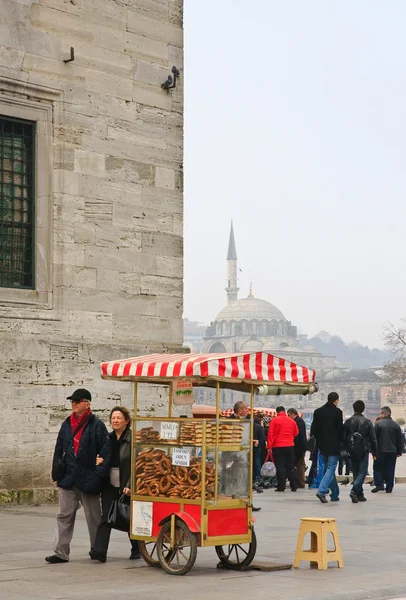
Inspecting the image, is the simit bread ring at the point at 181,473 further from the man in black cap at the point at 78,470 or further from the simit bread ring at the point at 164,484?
the man in black cap at the point at 78,470

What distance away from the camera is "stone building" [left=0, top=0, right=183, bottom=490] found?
18.0 m

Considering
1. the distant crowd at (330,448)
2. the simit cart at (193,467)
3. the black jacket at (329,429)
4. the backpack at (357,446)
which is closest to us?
the simit cart at (193,467)

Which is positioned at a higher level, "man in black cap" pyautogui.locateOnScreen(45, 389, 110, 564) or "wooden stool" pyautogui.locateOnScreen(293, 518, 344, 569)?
"man in black cap" pyautogui.locateOnScreen(45, 389, 110, 564)

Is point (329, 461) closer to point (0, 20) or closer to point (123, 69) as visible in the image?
point (123, 69)

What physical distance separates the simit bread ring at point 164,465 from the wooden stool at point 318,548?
59.4 inches

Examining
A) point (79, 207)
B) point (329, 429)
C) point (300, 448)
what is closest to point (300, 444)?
point (300, 448)

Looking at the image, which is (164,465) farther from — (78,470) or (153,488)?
(78,470)

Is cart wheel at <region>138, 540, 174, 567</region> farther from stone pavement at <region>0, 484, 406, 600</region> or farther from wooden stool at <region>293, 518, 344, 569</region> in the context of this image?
wooden stool at <region>293, 518, 344, 569</region>

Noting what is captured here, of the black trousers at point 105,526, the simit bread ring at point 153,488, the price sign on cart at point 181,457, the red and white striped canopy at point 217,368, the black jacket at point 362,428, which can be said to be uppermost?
the red and white striped canopy at point 217,368

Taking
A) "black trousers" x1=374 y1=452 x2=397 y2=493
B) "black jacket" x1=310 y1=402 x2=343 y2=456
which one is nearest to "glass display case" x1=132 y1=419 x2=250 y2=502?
"black jacket" x1=310 y1=402 x2=343 y2=456

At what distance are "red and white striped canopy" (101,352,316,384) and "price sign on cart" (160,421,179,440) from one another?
0.46 metres

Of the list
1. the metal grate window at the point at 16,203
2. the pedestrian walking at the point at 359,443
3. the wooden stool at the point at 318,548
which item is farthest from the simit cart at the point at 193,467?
the pedestrian walking at the point at 359,443

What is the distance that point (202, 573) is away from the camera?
11352 mm

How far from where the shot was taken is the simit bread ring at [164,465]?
460 inches
